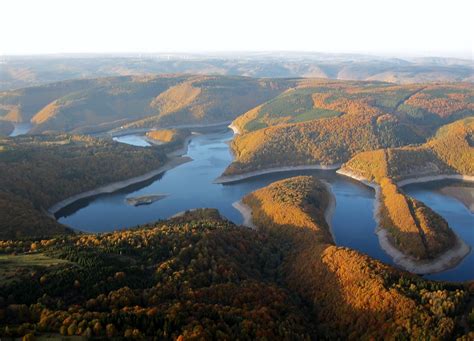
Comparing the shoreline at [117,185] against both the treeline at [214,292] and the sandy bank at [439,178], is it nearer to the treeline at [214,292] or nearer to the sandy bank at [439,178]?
the treeline at [214,292]

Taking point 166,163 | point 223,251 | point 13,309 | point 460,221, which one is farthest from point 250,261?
point 166,163

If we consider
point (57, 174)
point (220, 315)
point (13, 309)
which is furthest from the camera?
point (57, 174)

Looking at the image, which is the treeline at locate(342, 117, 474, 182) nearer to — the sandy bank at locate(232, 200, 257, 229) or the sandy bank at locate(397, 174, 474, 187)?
the sandy bank at locate(397, 174, 474, 187)

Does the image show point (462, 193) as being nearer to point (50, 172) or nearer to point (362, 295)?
point (362, 295)

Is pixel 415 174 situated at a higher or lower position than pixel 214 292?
lower

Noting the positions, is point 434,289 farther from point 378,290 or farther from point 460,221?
point 460,221

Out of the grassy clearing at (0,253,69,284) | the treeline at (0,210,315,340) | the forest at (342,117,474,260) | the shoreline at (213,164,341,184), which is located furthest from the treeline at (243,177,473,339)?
the shoreline at (213,164,341,184)

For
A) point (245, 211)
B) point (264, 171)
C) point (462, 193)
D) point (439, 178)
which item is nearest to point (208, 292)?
point (245, 211)
